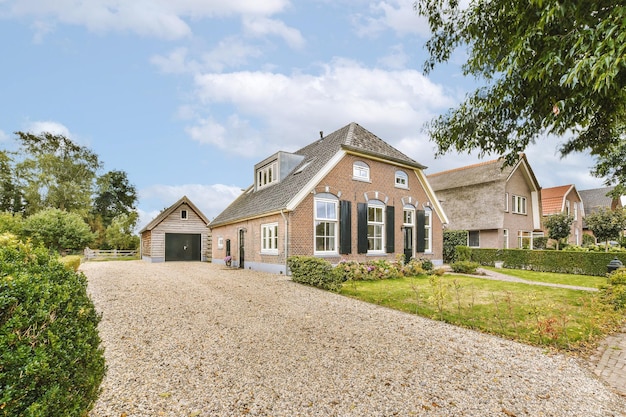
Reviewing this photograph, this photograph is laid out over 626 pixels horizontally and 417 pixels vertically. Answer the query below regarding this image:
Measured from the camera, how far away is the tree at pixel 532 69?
14.0 feet

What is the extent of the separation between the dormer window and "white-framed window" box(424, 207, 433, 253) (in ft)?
7.59

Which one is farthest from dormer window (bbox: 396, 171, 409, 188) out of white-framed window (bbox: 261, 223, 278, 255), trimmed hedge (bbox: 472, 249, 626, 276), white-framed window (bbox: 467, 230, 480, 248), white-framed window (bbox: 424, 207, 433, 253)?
white-framed window (bbox: 467, 230, 480, 248)

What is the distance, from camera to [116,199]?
46.8m

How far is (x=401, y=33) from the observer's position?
25.0 feet

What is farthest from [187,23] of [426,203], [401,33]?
[426,203]

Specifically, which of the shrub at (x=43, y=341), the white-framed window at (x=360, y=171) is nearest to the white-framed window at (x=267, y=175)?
the white-framed window at (x=360, y=171)

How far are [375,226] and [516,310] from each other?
9.25 meters

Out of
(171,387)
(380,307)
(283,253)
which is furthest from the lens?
(283,253)

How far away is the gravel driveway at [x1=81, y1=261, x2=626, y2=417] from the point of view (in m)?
3.44

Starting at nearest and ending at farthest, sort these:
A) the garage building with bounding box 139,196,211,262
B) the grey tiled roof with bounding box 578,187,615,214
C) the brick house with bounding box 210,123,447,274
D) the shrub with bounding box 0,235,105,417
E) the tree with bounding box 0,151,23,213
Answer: the shrub with bounding box 0,235,105,417 → the brick house with bounding box 210,123,447,274 → the garage building with bounding box 139,196,211,262 → the tree with bounding box 0,151,23,213 → the grey tiled roof with bounding box 578,187,615,214

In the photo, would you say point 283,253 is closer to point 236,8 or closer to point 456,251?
point 236,8

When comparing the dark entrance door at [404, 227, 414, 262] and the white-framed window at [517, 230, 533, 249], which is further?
the white-framed window at [517, 230, 533, 249]

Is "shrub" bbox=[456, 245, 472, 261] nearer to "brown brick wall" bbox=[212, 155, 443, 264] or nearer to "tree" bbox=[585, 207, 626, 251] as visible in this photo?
"brown brick wall" bbox=[212, 155, 443, 264]

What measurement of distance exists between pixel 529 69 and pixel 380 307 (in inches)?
231
